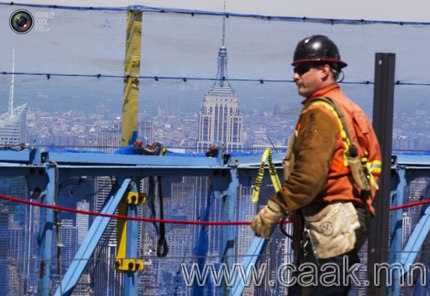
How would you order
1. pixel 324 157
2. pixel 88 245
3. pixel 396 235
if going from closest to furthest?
pixel 324 157 < pixel 88 245 < pixel 396 235

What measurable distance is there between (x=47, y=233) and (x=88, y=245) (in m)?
0.39

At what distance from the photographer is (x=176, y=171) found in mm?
10367

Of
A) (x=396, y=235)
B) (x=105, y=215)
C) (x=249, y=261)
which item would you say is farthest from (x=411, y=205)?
(x=105, y=215)

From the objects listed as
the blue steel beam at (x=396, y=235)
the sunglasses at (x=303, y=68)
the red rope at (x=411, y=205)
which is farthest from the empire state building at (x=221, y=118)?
the sunglasses at (x=303, y=68)

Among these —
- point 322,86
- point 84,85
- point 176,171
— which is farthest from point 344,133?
point 84,85

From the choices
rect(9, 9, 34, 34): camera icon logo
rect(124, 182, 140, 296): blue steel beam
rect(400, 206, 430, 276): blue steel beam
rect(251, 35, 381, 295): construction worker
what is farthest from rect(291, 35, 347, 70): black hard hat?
rect(9, 9, 34, 34): camera icon logo

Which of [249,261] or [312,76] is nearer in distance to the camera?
[312,76]

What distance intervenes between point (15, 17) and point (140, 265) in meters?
2.37

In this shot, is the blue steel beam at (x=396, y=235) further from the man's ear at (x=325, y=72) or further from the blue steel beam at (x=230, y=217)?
the man's ear at (x=325, y=72)

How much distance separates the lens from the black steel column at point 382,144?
22.0 feet

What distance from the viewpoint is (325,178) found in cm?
669

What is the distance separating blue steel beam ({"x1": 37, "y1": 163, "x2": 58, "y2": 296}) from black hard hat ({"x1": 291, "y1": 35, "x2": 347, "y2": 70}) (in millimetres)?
3318

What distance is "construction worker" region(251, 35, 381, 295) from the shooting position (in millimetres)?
6703

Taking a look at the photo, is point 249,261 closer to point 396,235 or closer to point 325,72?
point 396,235
